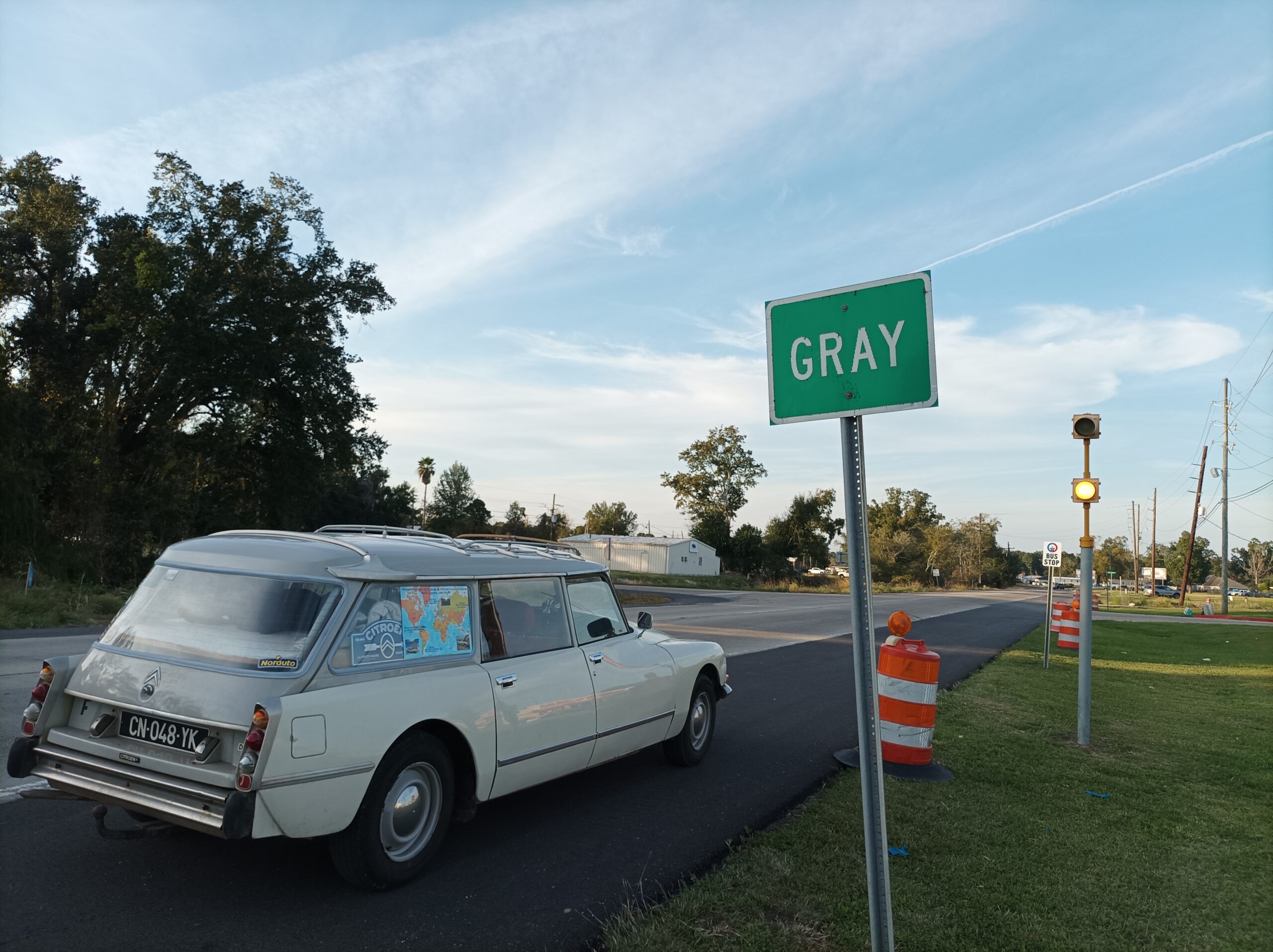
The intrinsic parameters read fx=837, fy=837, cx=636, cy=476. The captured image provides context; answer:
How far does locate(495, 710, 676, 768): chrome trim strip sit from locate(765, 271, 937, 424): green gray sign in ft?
8.56

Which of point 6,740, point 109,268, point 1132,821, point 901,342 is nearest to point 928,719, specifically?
point 1132,821

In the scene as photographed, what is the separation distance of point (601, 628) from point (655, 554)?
70.5 meters

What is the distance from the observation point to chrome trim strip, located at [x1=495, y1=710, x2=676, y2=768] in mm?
4836

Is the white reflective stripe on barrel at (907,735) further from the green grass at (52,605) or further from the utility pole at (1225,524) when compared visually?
the utility pole at (1225,524)

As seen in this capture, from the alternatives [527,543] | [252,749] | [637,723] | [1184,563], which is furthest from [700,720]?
[1184,563]

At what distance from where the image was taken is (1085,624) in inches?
338

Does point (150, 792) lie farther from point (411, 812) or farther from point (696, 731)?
point (696, 731)

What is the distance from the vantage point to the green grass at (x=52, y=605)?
16141 mm

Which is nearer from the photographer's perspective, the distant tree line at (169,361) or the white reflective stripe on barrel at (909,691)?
the white reflective stripe on barrel at (909,691)

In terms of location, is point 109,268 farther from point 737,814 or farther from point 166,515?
point 737,814

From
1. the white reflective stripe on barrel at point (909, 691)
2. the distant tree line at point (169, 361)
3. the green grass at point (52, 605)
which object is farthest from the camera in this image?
the distant tree line at point (169, 361)

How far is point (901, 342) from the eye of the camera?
3.25 metres

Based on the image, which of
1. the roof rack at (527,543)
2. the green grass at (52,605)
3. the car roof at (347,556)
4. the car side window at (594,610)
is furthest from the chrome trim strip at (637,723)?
the green grass at (52,605)

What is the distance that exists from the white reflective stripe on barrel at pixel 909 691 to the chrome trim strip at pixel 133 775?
5174 millimetres
